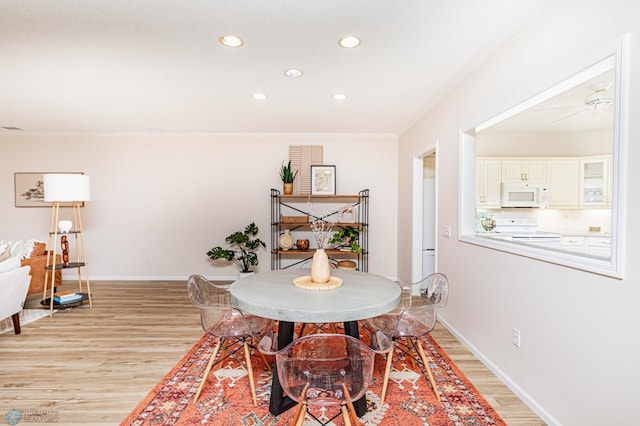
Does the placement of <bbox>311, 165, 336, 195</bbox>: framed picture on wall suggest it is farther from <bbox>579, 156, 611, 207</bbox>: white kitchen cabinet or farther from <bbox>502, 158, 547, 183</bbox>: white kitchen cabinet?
<bbox>579, 156, 611, 207</bbox>: white kitchen cabinet

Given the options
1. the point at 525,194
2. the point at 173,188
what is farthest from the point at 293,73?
the point at 525,194

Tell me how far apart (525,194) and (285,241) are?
153 inches

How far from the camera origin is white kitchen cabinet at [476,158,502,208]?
5266 mm

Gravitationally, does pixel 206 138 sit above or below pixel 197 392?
above

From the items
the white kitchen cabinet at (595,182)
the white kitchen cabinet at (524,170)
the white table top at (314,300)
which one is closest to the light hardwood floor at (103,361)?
the white table top at (314,300)

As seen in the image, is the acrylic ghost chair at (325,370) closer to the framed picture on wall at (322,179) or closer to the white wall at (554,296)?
the white wall at (554,296)

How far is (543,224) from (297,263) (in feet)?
13.6

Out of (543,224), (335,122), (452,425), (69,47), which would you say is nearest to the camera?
(452,425)

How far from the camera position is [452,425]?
1874mm

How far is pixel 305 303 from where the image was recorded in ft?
6.01

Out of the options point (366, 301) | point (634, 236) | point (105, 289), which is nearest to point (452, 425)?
point (366, 301)

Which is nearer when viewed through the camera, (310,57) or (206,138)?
(310,57)

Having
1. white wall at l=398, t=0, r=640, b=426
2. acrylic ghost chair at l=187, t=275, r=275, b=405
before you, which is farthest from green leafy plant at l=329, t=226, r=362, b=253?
acrylic ghost chair at l=187, t=275, r=275, b=405

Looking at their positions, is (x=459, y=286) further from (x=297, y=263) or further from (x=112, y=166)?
(x=112, y=166)
